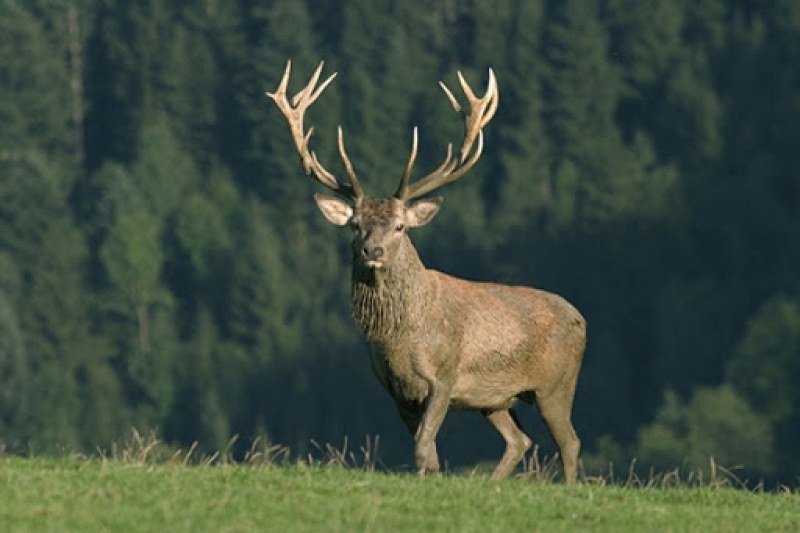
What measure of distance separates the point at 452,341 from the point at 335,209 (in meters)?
1.40

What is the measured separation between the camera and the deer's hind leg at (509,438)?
2230 cm

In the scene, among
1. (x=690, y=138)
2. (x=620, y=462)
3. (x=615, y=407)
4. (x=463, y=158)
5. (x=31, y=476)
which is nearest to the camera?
(x=31, y=476)

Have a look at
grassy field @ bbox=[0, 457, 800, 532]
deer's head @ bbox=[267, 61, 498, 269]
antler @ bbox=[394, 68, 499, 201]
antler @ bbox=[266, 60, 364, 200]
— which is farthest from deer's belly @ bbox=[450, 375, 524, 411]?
grassy field @ bbox=[0, 457, 800, 532]

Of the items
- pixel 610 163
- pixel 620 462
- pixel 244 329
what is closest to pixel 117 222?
pixel 244 329

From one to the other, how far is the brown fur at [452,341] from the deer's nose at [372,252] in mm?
30

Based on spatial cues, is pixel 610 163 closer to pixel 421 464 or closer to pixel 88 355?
pixel 88 355

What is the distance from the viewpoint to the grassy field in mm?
16578

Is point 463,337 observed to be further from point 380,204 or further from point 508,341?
point 380,204

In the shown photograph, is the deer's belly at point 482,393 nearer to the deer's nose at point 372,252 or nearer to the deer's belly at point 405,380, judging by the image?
the deer's belly at point 405,380

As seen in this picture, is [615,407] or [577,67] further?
[577,67]

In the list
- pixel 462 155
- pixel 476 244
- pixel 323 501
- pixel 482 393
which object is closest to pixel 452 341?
pixel 482 393

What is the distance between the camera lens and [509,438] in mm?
22547

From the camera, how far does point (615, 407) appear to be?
13950 centimetres

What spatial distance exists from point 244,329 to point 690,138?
31.2 meters
